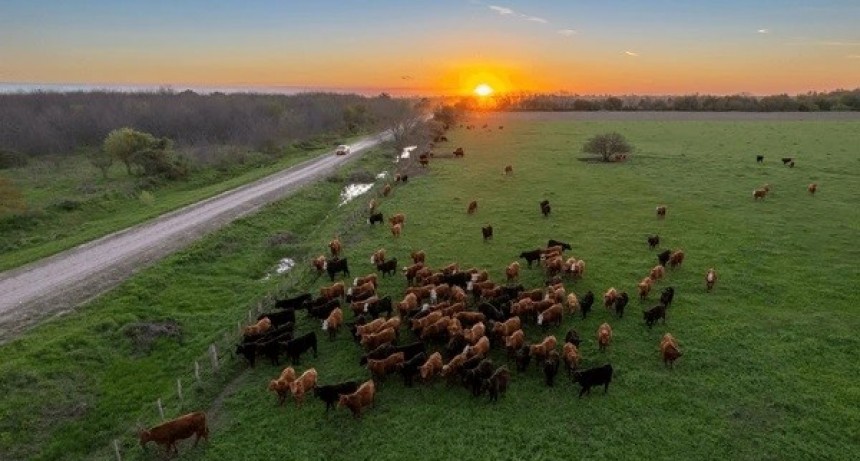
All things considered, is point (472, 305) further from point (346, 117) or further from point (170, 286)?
point (346, 117)

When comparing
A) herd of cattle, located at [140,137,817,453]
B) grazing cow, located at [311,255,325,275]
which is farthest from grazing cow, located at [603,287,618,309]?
grazing cow, located at [311,255,325,275]

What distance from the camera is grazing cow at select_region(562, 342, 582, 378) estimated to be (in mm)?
17500

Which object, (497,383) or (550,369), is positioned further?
(550,369)

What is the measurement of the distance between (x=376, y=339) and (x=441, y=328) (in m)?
2.38

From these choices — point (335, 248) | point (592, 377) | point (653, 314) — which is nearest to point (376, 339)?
point (592, 377)

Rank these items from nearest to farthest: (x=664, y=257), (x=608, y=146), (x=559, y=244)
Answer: (x=664, y=257) < (x=559, y=244) < (x=608, y=146)

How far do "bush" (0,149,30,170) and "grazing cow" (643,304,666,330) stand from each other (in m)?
79.5

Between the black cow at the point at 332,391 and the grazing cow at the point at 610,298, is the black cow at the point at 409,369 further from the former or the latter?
the grazing cow at the point at 610,298

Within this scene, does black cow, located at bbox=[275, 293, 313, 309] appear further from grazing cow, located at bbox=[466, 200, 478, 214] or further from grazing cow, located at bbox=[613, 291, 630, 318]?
grazing cow, located at bbox=[466, 200, 478, 214]

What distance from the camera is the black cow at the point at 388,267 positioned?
26.6m

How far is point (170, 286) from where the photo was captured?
27359 mm

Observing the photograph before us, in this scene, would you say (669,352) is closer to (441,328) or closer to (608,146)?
(441,328)

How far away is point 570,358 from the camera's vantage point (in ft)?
57.5

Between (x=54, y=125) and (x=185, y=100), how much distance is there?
47609mm
